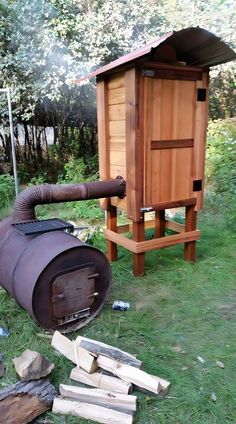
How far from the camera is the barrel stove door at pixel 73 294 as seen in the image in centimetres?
229

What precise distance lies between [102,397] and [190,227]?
2.12 metres

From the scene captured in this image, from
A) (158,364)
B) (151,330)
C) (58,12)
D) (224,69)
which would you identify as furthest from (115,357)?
(224,69)

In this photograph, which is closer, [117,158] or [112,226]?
[117,158]

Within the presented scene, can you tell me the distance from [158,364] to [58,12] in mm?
5534

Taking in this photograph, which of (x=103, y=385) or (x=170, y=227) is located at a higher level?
(x=170, y=227)

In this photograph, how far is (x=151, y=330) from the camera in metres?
2.47

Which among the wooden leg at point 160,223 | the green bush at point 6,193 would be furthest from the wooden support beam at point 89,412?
the green bush at point 6,193

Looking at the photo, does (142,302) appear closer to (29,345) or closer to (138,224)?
(138,224)

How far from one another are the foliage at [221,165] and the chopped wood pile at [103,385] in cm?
348

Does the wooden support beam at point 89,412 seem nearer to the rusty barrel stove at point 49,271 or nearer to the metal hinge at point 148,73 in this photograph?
the rusty barrel stove at point 49,271

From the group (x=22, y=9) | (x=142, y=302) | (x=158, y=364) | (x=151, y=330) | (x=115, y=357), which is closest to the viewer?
→ (x=115, y=357)

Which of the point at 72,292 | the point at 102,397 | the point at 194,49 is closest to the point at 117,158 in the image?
the point at 194,49

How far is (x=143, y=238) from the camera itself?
10.6 ft

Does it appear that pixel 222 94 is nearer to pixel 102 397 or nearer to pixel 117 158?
pixel 117 158
